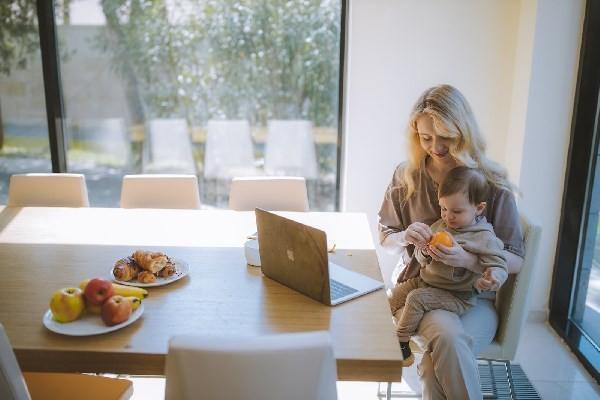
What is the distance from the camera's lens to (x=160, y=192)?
2.92 meters

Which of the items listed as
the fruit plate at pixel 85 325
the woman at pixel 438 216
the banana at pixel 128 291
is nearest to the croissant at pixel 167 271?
the banana at pixel 128 291

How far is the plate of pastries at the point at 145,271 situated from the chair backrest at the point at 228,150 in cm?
204

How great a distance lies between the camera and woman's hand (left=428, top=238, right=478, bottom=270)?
1758 millimetres

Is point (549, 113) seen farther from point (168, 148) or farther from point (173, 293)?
point (168, 148)

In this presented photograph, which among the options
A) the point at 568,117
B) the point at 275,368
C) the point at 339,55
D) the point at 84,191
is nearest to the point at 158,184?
the point at 84,191

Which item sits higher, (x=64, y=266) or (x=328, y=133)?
(x=328, y=133)

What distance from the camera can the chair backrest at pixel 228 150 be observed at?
3.78 m

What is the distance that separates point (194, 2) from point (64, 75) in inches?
41.0

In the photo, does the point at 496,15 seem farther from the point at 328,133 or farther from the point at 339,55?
the point at 328,133

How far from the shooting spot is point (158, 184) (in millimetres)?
2914

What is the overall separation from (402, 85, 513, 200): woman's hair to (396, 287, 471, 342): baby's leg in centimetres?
44

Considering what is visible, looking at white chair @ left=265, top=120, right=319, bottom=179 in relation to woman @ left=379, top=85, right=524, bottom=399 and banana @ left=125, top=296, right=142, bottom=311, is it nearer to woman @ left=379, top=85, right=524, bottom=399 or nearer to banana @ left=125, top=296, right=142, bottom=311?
woman @ left=379, top=85, right=524, bottom=399

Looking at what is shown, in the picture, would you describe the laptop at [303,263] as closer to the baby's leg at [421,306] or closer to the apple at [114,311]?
the baby's leg at [421,306]

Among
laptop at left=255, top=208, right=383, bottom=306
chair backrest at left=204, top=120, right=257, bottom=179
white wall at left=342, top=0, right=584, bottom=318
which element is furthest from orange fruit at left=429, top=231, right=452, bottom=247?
chair backrest at left=204, top=120, right=257, bottom=179
